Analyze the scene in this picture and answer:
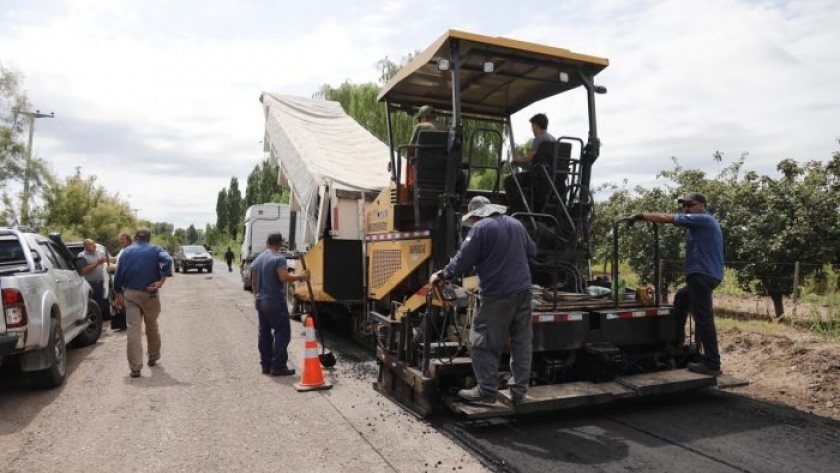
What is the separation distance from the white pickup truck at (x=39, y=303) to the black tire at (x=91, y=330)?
29cm

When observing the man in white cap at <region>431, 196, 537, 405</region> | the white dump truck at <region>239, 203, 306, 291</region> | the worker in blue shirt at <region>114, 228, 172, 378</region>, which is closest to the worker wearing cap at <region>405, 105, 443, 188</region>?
the man in white cap at <region>431, 196, 537, 405</region>

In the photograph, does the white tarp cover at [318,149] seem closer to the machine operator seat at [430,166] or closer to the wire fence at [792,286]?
the machine operator seat at [430,166]

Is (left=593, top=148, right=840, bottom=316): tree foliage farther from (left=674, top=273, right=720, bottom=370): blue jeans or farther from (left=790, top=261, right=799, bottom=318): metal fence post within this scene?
(left=674, top=273, right=720, bottom=370): blue jeans

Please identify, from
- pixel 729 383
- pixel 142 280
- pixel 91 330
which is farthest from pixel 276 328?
pixel 729 383

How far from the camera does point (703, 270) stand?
5.40m

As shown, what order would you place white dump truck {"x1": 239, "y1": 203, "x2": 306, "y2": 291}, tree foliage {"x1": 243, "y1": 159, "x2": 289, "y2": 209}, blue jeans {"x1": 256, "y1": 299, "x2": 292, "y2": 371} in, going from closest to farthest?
blue jeans {"x1": 256, "y1": 299, "x2": 292, "y2": 371}, tree foliage {"x1": 243, "y1": 159, "x2": 289, "y2": 209}, white dump truck {"x1": 239, "y1": 203, "x2": 306, "y2": 291}

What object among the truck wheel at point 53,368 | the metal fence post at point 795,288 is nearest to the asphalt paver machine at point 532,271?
the truck wheel at point 53,368

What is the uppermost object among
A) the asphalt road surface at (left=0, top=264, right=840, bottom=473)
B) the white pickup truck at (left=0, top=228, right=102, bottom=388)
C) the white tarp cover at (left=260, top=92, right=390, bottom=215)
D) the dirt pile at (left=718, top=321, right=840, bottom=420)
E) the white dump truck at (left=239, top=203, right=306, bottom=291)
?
the white tarp cover at (left=260, top=92, right=390, bottom=215)

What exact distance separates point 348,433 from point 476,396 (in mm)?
1040

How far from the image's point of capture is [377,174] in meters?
9.11

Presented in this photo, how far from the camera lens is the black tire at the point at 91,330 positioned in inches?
331

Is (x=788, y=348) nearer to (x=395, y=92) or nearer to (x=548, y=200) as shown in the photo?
(x=548, y=200)

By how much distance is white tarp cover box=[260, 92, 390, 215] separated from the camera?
866 cm

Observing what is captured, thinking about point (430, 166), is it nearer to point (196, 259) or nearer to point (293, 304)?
point (293, 304)
